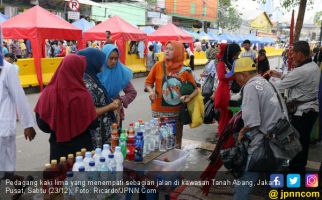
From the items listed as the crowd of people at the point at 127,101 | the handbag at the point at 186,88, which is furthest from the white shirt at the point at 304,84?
the handbag at the point at 186,88

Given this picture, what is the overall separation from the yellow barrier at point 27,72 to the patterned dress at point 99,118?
9.05 meters

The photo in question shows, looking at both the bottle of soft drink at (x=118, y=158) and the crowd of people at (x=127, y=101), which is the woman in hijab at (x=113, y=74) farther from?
the bottle of soft drink at (x=118, y=158)

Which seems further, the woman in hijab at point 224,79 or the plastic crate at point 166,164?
the woman in hijab at point 224,79

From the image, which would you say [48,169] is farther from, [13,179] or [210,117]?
[210,117]

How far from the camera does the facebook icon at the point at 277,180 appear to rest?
3.82 meters

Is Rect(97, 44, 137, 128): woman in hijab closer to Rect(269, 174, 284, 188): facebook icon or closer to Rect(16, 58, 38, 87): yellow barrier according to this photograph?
Rect(269, 174, 284, 188): facebook icon

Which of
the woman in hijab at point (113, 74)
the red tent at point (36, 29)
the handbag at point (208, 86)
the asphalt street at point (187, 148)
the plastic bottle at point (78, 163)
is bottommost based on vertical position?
the asphalt street at point (187, 148)

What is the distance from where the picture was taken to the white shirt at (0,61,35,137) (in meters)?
3.69

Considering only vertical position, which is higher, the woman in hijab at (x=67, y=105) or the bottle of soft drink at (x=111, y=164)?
the woman in hijab at (x=67, y=105)

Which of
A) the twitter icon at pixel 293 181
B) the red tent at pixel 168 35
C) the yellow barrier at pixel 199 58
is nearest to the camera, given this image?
the twitter icon at pixel 293 181

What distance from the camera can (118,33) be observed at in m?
16.3

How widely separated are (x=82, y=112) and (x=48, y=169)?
57cm

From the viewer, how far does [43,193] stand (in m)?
2.76

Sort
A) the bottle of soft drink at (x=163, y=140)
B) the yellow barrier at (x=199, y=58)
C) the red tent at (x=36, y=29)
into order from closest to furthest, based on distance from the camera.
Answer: the bottle of soft drink at (x=163, y=140), the red tent at (x=36, y=29), the yellow barrier at (x=199, y=58)
